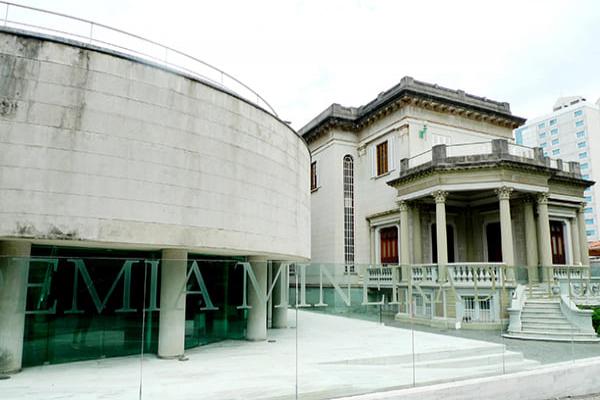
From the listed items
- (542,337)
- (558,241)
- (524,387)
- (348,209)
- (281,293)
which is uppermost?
(348,209)

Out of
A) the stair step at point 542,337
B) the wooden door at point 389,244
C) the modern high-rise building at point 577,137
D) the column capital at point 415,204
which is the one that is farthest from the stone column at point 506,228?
the modern high-rise building at point 577,137

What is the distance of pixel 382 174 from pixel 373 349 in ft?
54.2

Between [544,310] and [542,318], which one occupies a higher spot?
[544,310]

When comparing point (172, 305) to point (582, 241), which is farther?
point (582, 241)

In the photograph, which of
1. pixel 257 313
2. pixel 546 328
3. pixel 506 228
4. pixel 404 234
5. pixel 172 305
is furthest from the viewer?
pixel 404 234

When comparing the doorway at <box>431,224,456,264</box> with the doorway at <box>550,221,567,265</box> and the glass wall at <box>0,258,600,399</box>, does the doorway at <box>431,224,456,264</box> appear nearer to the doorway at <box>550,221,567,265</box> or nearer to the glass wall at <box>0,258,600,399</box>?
the doorway at <box>550,221,567,265</box>

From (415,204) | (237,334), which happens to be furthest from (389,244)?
(237,334)

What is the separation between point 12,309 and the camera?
700 cm

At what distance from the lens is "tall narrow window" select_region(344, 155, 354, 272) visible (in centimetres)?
A: 2591

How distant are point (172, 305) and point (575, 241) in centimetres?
2261

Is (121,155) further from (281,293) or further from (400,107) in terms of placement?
(400,107)

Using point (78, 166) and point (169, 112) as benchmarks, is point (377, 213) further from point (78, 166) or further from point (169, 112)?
point (78, 166)

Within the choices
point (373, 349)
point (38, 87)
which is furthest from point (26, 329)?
point (373, 349)

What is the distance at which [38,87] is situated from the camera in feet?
26.3
